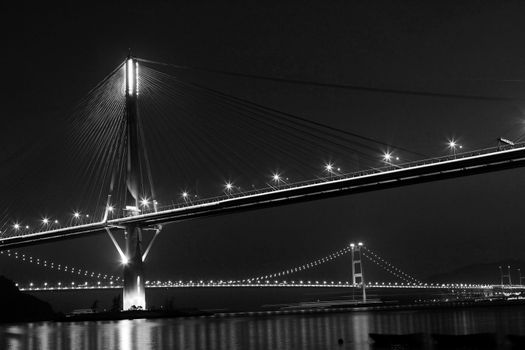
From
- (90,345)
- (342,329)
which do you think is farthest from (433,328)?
(90,345)

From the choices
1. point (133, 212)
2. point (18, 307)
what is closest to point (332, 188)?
point (133, 212)

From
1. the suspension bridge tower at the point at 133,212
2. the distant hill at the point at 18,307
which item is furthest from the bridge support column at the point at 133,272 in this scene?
the distant hill at the point at 18,307

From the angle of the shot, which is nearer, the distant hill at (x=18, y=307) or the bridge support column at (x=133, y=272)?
the bridge support column at (x=133, y=272)

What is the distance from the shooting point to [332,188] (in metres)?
40.8

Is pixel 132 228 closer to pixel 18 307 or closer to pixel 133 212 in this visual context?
pixel 133 212

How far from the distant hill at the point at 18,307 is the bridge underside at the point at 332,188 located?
11691 millimetres

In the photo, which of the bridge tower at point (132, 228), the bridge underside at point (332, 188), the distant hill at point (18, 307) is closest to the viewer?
the bridge underside at point (332, 188)

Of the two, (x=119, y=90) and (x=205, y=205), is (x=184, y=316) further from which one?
(x=119, y=90)

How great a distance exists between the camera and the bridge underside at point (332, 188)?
35.2 m

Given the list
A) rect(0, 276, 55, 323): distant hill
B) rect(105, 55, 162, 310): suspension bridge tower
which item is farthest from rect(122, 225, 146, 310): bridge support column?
rect(0, 276, 55, 323): distant hill

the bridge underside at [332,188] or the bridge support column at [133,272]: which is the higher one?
the bridge underside at [332,188]

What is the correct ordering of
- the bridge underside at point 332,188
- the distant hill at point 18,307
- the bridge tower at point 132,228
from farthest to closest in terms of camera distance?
1. the distant hill at point 18,307
2. the bridge tower at point 132,228
3. the bridge underside at point 332,188

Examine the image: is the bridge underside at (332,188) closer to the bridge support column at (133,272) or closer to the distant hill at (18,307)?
the bridge support column at (133,272)

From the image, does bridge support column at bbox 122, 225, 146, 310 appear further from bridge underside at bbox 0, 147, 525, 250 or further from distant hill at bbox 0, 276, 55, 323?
distant hill at bbox 0, 276, 55, 323
